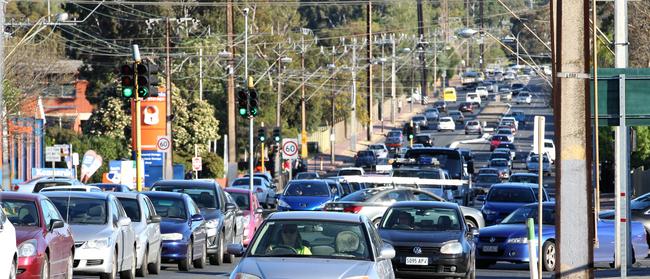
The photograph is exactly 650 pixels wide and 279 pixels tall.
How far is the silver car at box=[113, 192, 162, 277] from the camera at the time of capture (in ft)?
74.7

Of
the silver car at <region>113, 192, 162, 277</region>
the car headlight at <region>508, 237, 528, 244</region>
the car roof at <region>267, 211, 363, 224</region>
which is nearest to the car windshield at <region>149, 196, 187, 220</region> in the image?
the silver car at <region>113, 192, 162, 277</region>

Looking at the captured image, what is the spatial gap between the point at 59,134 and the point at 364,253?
7112 centimetres

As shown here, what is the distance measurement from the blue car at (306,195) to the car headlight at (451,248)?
16.2 meters

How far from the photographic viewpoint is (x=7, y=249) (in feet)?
50.4

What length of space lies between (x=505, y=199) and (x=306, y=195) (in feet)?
19.9

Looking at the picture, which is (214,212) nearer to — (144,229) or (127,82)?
(144,229)

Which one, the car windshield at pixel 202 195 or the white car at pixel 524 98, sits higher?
the white car at pixel 524 98

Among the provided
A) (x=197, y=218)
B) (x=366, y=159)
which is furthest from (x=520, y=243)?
(x=366, y=159)

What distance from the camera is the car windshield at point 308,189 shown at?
132 feet

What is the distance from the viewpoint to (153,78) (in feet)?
108

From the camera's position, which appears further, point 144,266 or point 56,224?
point 144,266

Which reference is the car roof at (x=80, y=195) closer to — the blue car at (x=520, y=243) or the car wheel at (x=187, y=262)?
the car wheel at (x=187, y=262)

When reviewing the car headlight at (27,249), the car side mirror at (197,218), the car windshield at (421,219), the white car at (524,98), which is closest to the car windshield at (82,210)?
the car headlight at (27,249)

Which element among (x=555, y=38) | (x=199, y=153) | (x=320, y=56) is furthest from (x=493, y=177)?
(x=320, y=56)
